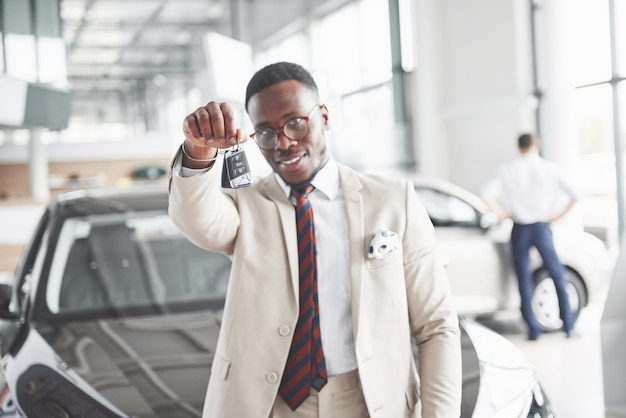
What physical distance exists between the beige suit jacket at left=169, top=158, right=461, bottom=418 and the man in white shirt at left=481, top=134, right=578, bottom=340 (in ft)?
14.4

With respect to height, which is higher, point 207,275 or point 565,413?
point 207,275

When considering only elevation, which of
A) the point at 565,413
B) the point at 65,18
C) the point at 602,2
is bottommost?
the point at 565,413

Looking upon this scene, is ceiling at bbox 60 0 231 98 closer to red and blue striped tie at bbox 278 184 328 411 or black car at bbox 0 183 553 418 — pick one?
black car at bbox 0 183 553 418

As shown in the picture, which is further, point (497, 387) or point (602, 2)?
point (602, 2)

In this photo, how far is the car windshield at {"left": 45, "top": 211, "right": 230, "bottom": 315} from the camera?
277cm

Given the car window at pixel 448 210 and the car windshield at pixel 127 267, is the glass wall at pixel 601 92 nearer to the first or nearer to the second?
the car window at pixel 448 210

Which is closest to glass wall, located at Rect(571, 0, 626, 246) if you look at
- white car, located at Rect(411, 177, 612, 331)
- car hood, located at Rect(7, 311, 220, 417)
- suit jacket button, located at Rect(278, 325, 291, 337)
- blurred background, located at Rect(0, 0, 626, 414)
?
blurred background, located at Rect(0, 0, 626, 414)

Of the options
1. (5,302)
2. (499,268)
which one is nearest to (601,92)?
(499,268)

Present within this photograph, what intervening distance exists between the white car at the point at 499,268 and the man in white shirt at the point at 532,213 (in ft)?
0.64

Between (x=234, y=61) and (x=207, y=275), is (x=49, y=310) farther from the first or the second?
(x=234, y=61)

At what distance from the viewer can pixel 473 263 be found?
19.0ft

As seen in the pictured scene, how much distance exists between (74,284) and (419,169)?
37.5 ft

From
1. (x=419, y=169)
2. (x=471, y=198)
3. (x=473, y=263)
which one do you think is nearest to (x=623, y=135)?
(x=471, y=198)

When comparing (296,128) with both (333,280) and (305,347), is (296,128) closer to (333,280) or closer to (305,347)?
(333,280)
